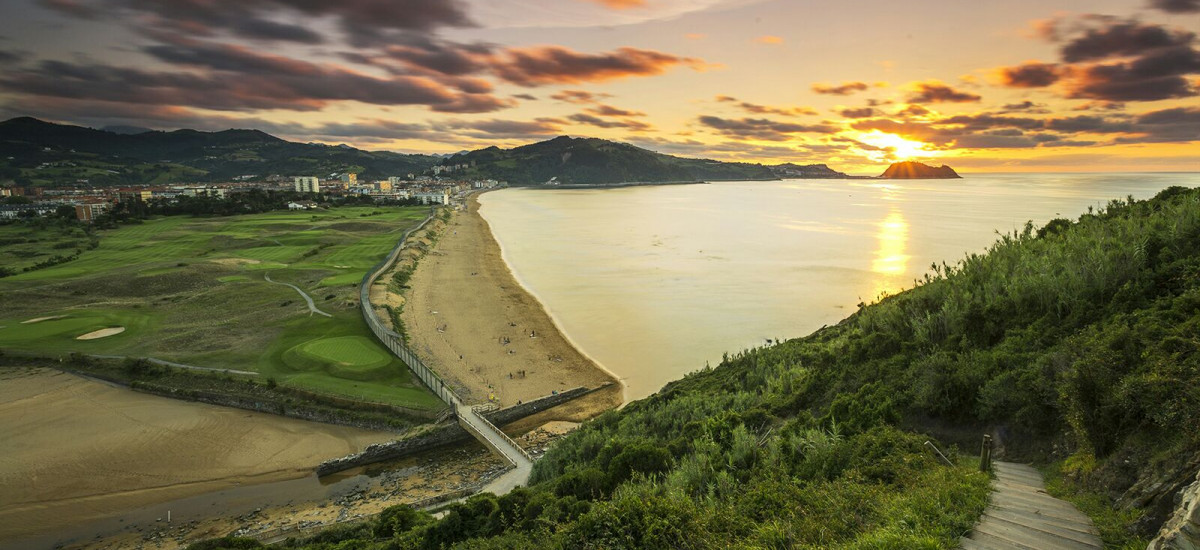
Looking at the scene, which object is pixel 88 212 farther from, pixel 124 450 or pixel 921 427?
pixel 921 427

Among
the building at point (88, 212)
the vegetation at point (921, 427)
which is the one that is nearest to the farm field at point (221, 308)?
the vegetation at point (921, 427)

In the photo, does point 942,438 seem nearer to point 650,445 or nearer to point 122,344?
point 650,445

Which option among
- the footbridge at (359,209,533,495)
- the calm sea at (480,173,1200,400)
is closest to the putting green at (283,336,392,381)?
the footbridge at (359,209,533,495)

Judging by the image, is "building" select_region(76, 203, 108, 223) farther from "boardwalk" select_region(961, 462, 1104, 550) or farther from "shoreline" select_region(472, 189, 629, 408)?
"boardwalk" select_region(961, 462, 1104, 550)

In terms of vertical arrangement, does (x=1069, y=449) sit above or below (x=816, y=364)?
above

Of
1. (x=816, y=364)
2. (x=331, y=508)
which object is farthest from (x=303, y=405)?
(x=816, y=364)

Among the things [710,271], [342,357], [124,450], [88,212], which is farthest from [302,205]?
[124,450]
